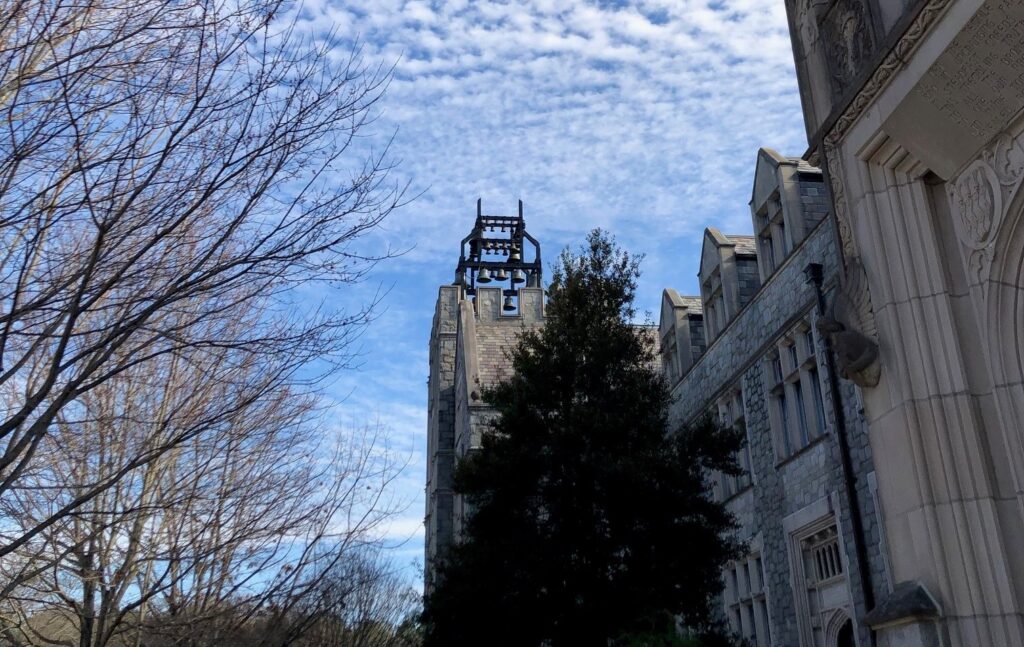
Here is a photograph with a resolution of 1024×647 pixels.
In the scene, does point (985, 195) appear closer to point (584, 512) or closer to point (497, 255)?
point (584, 512)

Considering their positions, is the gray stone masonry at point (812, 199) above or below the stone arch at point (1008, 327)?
above

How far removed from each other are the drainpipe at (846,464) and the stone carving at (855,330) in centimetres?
487

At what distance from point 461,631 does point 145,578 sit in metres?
5.68

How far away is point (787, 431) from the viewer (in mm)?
15758

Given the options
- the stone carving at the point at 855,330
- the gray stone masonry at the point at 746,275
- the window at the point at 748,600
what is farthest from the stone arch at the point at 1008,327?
the gray stone masonry at the point at 746,275

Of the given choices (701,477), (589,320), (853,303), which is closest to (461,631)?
(701,477)

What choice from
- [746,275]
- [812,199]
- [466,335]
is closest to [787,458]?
[812,199]

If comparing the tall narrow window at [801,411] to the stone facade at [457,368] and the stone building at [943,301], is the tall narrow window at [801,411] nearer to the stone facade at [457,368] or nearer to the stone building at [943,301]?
the stone building at [943,301]

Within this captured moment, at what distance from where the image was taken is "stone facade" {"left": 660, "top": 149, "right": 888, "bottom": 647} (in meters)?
13.3

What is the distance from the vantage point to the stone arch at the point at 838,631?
535 inches

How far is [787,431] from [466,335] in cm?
2024

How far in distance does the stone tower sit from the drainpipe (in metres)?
19.6

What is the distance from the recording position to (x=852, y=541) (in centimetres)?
1297

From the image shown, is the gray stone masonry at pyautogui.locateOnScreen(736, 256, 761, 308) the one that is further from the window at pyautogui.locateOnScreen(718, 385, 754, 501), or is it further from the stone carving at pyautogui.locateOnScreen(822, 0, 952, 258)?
the stone carving at pyautogui.locateOnScreen(822, 0, 952, 258)
